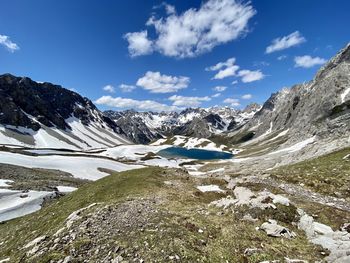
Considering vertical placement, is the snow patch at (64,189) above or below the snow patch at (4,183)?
below

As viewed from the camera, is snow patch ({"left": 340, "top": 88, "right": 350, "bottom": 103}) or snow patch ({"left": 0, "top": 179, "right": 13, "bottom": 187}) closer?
snow patch ({"left": 0, "top": 179, "right": 13, "bottom": 187})

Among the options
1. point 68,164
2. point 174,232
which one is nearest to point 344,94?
point 68,164

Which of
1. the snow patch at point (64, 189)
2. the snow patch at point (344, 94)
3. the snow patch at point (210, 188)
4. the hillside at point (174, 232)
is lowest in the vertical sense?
the snow patch at point (64, 189)

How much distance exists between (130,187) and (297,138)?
452 ft

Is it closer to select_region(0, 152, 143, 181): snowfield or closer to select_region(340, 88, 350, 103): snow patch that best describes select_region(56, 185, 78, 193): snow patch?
select_region(0, 152, 143, 181): snowfield

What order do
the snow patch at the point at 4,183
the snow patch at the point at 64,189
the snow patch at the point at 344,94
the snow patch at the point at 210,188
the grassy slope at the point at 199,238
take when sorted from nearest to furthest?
the grassy slope at the point at 199,238
the snow patch at the point at 210,188
the snow patch at the point at 4,183
the snow patch at the point at 64,189
the snow patch at the point at 344,94

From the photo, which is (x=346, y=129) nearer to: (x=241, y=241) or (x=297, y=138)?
(x=297, y=138)

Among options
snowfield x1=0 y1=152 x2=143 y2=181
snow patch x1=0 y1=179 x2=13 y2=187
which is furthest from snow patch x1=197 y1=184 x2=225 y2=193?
snowfield x1=0 y1=152 x2=143 y2=181

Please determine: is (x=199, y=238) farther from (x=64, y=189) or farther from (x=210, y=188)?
(x=64, y=189)

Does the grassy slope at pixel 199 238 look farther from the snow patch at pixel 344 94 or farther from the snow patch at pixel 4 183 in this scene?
the snow patch at pixel 344 94

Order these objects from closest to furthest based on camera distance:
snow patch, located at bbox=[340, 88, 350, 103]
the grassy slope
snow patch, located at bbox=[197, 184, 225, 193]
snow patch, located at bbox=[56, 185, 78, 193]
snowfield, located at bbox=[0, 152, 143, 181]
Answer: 1. the grassy slope
2. snow patch, located at bbox=[197, 184, 225, 193]
3. snow patch, located at bbox=[56, 185, 78, 193]
4. snowfield, located at bbox=[0, 152, 143, 181]
5. snow patch, located at bbox=[340, 88, 350, 103]

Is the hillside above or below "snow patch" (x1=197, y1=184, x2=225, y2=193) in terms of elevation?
above

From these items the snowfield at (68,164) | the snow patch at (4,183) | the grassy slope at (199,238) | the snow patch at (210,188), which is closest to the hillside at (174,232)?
the grassy slope at (199,238)

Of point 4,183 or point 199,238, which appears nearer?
point 199,238
